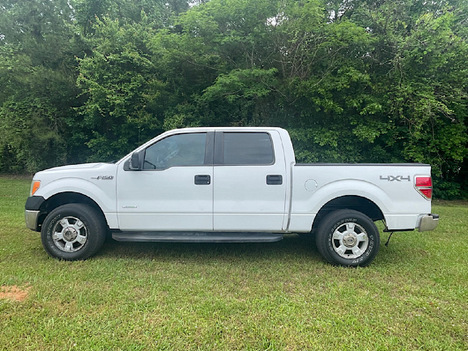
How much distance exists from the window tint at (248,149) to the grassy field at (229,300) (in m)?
1.41

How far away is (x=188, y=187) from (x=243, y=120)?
8910mm

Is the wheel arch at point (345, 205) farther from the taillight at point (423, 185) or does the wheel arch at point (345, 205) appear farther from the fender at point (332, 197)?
the taillight at point (423, 185)

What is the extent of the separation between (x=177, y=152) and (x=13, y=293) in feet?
8.01

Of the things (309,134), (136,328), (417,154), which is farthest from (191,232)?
(417,154)

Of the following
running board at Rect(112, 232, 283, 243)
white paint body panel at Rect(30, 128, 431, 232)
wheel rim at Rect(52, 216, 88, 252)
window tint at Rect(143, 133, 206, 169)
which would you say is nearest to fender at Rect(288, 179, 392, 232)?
white paint body panel at Rect(30, 128, 431, 232)

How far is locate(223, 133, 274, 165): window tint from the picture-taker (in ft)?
13.8

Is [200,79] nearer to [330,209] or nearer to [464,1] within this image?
[330,209]

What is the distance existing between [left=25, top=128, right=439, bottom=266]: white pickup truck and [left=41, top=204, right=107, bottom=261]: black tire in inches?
0.5

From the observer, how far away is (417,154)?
1177 cm

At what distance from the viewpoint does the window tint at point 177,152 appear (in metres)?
4.23

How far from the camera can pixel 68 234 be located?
13.8 feet

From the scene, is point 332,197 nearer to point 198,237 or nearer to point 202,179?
point 202,179

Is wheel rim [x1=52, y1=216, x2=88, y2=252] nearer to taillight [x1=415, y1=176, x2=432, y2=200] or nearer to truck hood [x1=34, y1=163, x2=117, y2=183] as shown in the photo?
truck hood [x1=34, y1=163, x2=117, y2=183]

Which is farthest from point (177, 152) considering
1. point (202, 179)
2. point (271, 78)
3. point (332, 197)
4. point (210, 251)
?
point (271, 78)
